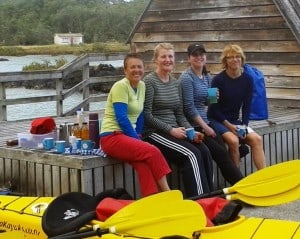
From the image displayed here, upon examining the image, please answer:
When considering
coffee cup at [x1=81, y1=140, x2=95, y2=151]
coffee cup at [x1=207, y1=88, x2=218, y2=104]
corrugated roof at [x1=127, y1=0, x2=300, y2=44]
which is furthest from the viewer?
corrugated roof at [x1=127, y1=0, x2=300, y2=44]

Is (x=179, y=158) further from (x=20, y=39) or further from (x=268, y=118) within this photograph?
(x=20, y=39)

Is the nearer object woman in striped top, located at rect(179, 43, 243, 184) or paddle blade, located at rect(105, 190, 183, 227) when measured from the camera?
paddle blade, located at rect(105, 190, 183, 227)

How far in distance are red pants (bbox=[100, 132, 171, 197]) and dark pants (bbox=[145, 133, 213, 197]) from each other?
351 millimetres

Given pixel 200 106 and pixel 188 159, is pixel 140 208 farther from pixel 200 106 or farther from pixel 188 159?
pixel 200 106

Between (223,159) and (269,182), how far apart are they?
144cm

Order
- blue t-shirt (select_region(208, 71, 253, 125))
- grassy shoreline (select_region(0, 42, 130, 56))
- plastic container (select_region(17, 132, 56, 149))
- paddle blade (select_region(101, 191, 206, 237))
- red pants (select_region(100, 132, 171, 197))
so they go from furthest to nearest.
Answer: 1. grassy shoreline (select_region(0, 42, 130, 56))
2. blue t-shirt (select_region(208, 71, 253, 125))
3. plastic container (select_region(17, 132, 56, 149))
4. red pants (select_region(100, 132, 171, 197))
5. paddle blade (select_region(101, 191, 206, 237))

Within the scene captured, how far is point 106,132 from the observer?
5.45 metres

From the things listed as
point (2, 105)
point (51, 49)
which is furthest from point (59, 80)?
point (51, 49)

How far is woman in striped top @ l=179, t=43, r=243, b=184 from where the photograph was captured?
6.13 m

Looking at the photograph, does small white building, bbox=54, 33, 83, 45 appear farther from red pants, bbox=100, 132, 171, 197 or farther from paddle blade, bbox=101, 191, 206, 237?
paddle blade, bbox=101, 191, 206, 237

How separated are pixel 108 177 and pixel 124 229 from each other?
1747 millimetres

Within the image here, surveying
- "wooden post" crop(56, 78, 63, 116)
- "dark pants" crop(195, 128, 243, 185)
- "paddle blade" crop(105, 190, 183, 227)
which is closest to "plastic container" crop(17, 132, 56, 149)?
"dark pants" crop(195, 128, 243, 185)

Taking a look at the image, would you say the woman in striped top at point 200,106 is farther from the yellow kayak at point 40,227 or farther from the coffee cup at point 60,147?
the yellow kayak at point 40,227

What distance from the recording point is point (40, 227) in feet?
14.4
